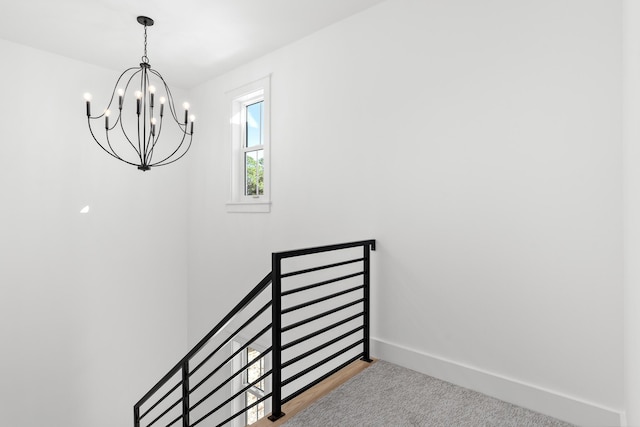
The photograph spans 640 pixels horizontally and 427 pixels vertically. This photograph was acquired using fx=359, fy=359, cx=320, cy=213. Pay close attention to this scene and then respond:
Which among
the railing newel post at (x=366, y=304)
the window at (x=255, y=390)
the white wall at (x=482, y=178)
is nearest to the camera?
the white wall at (x=482, y=178)

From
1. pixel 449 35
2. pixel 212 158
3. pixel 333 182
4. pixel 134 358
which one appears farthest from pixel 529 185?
pixel 134 358

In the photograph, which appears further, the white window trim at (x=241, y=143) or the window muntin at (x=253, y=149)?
the window muntin at (x=253, y=149)

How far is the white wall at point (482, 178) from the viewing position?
64.6 inches

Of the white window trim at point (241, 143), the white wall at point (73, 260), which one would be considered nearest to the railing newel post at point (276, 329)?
the white window trim at point (241, 143)

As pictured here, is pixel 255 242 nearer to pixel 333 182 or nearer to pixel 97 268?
pixel 333 182

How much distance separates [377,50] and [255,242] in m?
1.93

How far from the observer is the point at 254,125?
359 cm

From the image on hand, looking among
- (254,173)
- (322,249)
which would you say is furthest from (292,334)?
(254,173)

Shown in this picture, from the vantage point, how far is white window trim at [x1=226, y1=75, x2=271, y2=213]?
3199 mm

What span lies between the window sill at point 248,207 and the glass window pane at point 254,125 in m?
0.61

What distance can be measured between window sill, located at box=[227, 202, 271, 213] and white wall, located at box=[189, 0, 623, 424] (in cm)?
41

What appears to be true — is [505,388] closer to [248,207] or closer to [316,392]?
[316,392]

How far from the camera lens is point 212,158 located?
3859mm

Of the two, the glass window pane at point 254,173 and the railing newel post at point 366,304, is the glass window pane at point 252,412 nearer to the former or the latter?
the railing newel post at point 366,304
